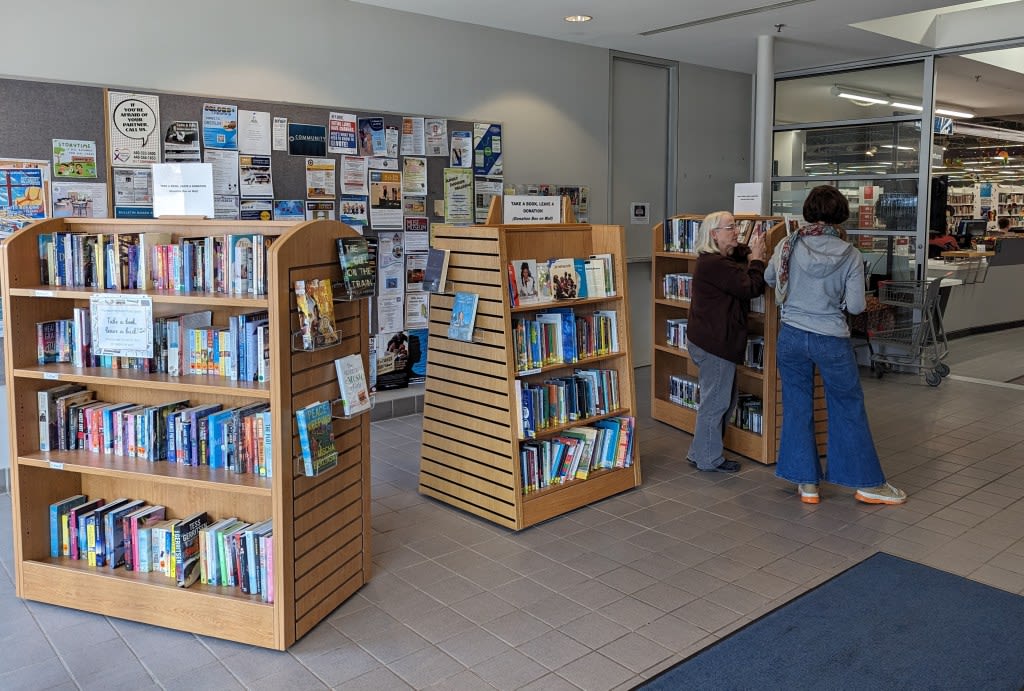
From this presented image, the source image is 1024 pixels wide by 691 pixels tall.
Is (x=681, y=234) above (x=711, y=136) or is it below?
below

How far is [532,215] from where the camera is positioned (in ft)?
15.3

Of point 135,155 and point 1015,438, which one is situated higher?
point 135,155

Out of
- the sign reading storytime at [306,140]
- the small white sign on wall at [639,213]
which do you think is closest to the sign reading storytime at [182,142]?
the sign reading storytime at [306,140]

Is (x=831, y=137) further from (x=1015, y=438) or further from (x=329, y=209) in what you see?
(x=329, y=209)

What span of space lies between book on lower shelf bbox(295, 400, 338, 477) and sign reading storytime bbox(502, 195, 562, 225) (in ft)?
5.56

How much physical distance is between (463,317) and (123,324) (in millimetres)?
1654

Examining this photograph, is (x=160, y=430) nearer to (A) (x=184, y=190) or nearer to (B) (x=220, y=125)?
(A) (x=184, y=190)

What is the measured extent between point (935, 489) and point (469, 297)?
3.04m

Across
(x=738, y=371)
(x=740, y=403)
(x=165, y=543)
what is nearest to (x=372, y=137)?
(x=738, y=371)

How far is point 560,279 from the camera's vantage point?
4586 mm

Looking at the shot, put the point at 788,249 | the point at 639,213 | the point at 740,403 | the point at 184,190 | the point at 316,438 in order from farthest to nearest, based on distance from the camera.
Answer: the point at 639,213 → the point at 740,403 → the point at 788,249 → the point at 184,190 → the point at 316,438

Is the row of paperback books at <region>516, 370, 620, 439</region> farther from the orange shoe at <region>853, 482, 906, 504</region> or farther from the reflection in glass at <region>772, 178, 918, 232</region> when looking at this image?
the reflection in glass at <region>772, 178, 918, 232</region>

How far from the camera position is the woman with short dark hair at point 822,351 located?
4531 mm

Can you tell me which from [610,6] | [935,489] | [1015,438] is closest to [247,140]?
[610,6]
